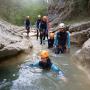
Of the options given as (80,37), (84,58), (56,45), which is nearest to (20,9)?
(80,37)

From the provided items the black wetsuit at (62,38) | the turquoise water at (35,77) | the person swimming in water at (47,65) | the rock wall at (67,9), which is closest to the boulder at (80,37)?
the black wetsuit at (62,38)

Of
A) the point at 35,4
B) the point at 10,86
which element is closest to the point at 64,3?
the point at 10,86

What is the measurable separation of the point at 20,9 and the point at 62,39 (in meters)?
43.1

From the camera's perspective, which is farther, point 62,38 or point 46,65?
point 62,38

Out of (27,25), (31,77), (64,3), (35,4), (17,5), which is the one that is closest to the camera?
(31,77)

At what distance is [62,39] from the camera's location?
15164 mm

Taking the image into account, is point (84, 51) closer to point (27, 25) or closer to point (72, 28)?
point (72, 28)

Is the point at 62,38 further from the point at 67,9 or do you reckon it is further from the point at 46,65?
the point at 67,9

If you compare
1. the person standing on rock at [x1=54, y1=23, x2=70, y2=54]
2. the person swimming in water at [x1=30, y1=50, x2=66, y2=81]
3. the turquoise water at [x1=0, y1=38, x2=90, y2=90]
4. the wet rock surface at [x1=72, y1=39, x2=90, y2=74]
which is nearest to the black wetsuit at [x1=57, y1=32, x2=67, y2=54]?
the person standing on rock at [x1=54, y1=23, x2=70, y2=54]

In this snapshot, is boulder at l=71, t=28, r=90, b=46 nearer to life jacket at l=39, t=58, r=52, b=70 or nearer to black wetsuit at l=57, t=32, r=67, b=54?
black wetsuit at l=57, t=32, r=67, b=54

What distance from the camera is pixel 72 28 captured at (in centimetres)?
2283

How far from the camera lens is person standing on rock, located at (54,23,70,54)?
591 inches

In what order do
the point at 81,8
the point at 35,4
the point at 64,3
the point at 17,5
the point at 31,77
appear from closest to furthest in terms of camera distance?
the point at 31,77, the point at 81,8, the point at 64,3, the point at 17,5, the point at 35,4

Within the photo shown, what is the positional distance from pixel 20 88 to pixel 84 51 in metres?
4.20
